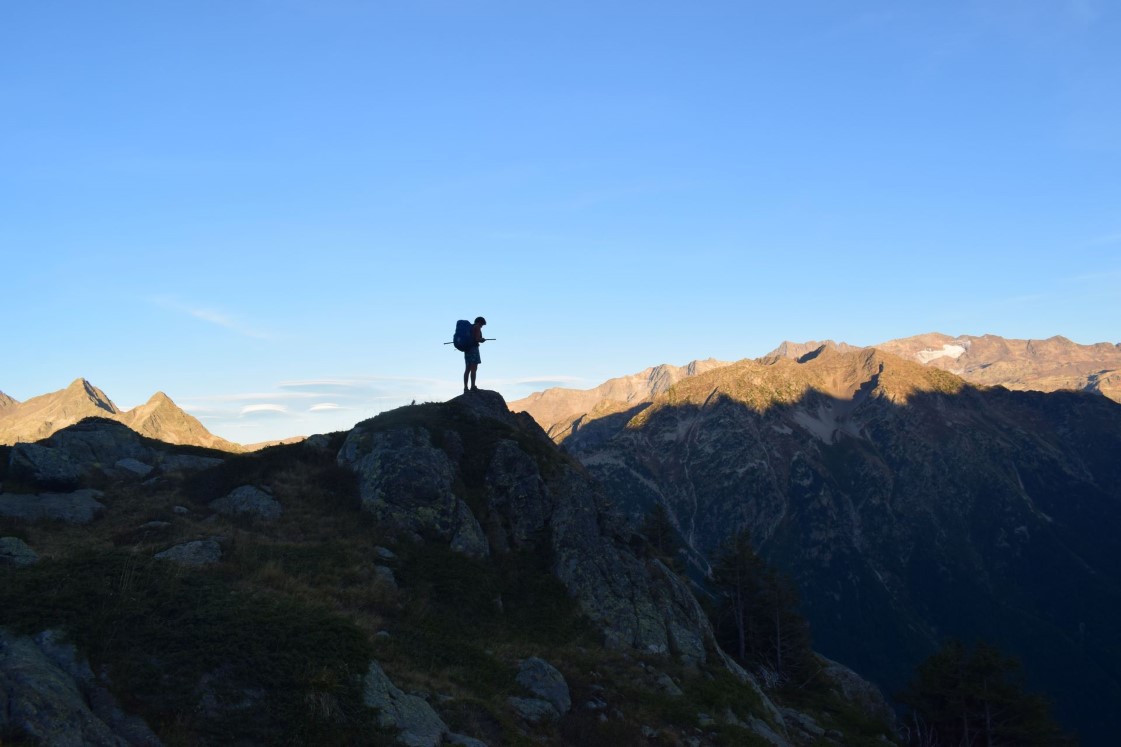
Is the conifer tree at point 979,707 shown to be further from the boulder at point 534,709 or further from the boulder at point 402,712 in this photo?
the boulder at point 402,712

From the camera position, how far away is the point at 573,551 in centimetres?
3388

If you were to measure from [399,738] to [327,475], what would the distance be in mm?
22748

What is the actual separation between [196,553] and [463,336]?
21.4 metres

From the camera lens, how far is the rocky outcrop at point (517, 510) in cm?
3209

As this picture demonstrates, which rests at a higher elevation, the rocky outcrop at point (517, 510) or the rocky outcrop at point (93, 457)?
the rocky outcrop at point (93, 457)

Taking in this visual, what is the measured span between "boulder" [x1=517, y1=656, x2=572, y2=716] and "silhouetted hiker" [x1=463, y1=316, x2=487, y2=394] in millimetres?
23310

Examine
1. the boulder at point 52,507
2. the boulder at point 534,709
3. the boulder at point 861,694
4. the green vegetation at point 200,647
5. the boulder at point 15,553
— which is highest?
the boulder at point 52,507

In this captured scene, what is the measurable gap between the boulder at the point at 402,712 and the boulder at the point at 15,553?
41.6 ft

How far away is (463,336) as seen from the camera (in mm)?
43188

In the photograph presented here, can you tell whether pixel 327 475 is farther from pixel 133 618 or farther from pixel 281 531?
pixel 133 618

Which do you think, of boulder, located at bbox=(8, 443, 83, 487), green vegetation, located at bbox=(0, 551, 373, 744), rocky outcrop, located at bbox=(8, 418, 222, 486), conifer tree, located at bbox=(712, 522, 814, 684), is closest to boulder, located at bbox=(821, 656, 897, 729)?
conifer tree, located at bbox=(712, 522, 814, 684)

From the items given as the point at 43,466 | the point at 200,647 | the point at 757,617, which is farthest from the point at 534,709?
the point at 757,617

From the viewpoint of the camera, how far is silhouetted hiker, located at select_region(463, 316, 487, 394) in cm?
4288

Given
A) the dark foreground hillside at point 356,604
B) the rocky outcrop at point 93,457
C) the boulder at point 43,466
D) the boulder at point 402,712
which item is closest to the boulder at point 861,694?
the dark foreground hillside at point 356,604
